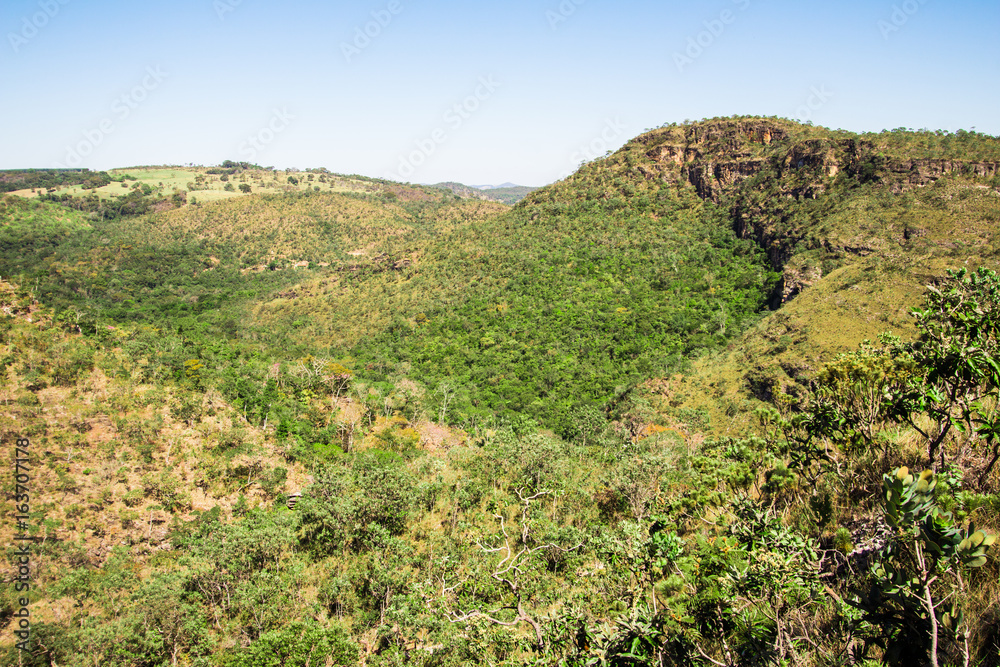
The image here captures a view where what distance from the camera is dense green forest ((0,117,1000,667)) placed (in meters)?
5.09

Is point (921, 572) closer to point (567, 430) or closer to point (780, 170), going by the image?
point (567, 430)

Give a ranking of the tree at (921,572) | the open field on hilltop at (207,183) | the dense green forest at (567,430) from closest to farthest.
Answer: the tree at (921,572) → the dense green forest at (567,430) → the open field on hilltop at (207,183)

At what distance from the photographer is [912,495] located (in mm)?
3516

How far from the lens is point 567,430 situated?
4244 centimetres

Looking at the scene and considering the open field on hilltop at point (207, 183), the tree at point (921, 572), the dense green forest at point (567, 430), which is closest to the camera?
the tree at point (921, 572)

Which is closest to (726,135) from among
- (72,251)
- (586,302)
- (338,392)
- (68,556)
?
(586,302)

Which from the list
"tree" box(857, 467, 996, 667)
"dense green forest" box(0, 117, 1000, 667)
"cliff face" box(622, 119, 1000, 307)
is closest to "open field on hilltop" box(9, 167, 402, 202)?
"dense green forest" box(0, 117, 1000, 667)

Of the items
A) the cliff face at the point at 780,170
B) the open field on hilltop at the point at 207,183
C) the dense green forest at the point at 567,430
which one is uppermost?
the open field on hilltop at the point at 207,183

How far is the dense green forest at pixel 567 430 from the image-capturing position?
5090mm

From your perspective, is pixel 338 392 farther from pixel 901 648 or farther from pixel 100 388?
pixel 901 648

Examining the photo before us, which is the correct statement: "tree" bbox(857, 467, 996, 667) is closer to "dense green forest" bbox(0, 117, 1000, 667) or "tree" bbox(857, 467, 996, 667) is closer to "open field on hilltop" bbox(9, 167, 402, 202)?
"dense green forest" bbox(0, 117, 1000, 667)

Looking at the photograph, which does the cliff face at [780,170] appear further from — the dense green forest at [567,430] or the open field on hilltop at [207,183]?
the open field on hilltop at [207,183]

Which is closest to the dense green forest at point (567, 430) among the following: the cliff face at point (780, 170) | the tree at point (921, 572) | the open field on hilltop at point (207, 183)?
the tree at point (921, 572)

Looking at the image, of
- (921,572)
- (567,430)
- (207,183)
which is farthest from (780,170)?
(207,183)
